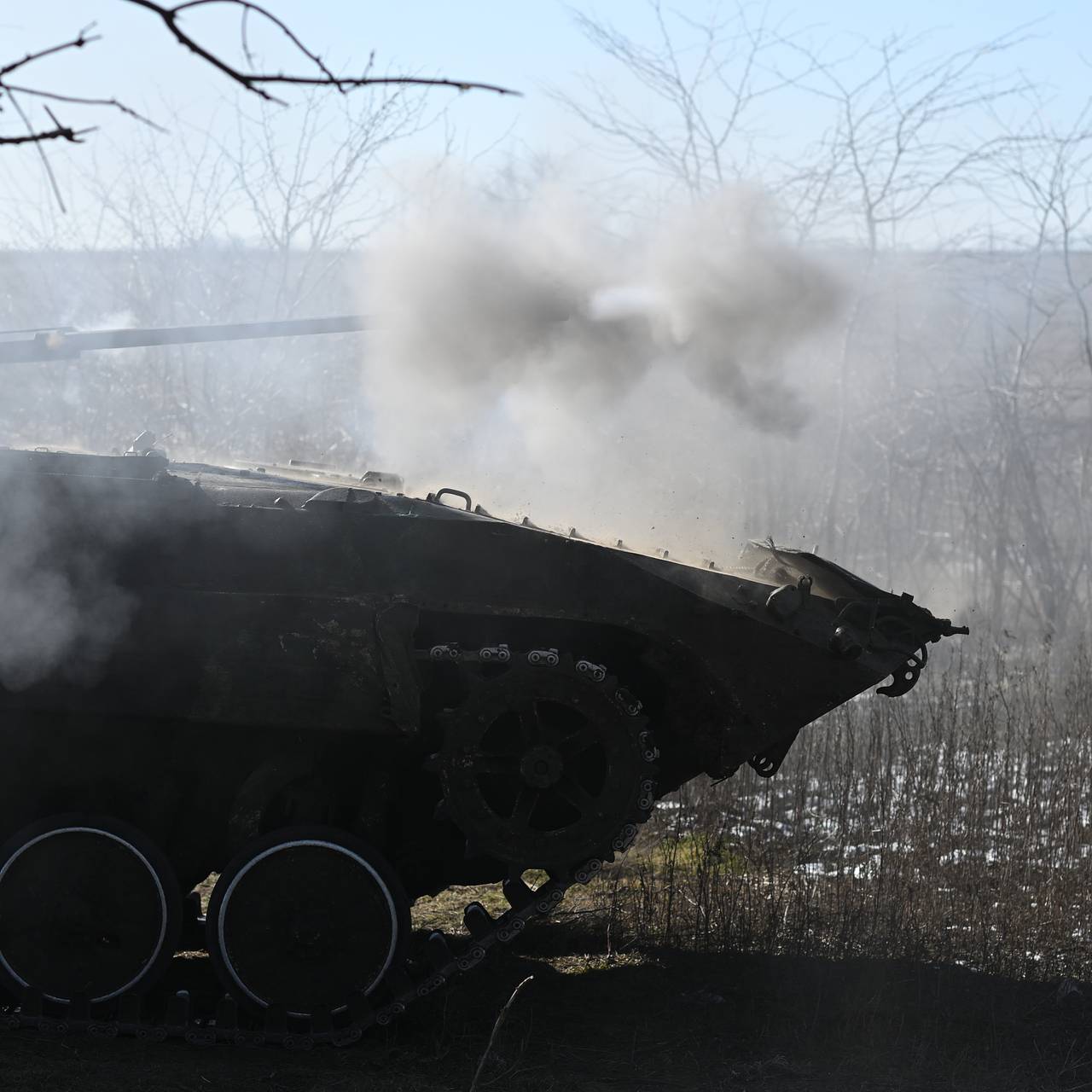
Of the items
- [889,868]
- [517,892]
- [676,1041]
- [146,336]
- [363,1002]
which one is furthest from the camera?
[146,336]

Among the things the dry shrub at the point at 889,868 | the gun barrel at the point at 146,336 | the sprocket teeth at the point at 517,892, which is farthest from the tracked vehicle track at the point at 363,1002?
the gun barrel at the point at 146,336

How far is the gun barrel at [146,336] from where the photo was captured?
7.96 m

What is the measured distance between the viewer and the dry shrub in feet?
21.5

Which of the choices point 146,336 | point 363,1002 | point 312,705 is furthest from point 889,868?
point 146,336

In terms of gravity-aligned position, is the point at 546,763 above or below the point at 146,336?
below

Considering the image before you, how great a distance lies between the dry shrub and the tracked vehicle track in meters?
1.75

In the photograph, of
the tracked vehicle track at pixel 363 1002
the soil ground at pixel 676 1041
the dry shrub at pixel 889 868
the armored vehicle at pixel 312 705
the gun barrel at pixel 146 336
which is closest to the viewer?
the soil ground at pixel 676 1041

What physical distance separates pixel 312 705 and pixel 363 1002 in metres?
1.10

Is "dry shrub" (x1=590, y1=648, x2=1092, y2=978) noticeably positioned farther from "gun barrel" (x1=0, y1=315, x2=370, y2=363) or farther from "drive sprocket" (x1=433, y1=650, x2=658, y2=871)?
"gun barrel" (x1=0, y1=315, x2=370, y2=363)

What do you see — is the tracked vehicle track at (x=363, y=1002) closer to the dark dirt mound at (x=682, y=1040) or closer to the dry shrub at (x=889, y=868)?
the dark dirt mound at (x=682, y=1040)

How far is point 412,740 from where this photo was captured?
5.41 m

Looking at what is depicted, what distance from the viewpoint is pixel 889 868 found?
727cm

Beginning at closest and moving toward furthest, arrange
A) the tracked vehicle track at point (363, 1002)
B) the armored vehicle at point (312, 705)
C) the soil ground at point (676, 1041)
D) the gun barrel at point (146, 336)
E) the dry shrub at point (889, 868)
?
the soil ground at point (676, 1041), the tracked vehicle track at point (363, 1002), the armored vehicle at point (312, 705), the dry shrub at point (889, 868), the gun barrel at point (146, 336)

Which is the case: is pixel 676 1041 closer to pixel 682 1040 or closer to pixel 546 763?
pixel 682 1040
